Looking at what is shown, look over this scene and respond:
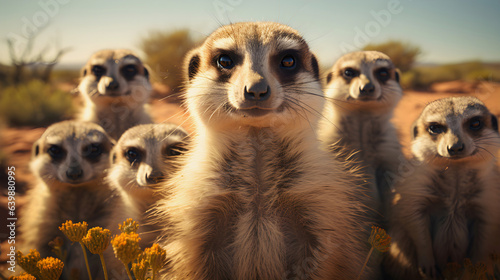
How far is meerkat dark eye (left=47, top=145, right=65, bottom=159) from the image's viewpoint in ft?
9.39

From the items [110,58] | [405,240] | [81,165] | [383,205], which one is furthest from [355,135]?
[110,58]

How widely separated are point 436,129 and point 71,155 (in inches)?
106

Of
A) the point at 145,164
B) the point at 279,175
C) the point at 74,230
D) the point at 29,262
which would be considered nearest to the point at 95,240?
the point at 74,230

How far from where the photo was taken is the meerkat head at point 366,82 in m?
3.23

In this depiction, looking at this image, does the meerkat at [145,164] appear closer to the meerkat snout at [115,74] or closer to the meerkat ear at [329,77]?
the meerkat snout at [115,74]

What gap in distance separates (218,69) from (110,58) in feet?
8.68

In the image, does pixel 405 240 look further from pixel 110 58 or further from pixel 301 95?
pixel 110 58

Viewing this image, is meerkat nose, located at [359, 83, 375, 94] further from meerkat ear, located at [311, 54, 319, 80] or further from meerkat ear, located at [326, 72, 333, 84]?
meerkat ear, located at [311, 54, 319, 80]

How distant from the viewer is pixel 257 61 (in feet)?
5.98

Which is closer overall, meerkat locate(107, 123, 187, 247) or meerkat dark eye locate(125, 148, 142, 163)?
meerkat locate(107, 123, 187, 247)

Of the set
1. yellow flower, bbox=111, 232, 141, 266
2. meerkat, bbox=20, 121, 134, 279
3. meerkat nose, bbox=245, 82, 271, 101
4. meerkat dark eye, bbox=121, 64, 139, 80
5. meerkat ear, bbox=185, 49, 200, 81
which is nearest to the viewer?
yellow flower, bbox=111, 232, 141, 266

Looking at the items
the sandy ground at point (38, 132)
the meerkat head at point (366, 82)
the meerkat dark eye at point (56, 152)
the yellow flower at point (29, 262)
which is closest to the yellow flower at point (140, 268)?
the yellow flower at point (29, 262)

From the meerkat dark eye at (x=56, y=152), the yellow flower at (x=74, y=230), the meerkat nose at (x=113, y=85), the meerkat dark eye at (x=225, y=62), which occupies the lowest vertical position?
the yellow flower at (x=74, y=230)

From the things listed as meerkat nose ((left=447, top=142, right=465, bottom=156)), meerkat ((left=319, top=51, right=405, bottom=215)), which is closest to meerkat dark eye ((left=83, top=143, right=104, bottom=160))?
meerkat ((left=319, top=51, right=405, bottom=215))
